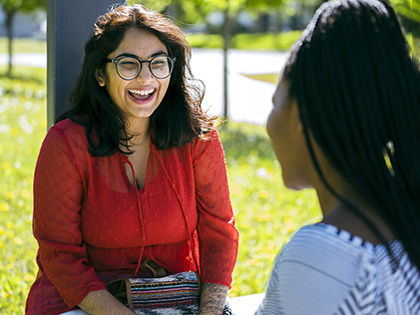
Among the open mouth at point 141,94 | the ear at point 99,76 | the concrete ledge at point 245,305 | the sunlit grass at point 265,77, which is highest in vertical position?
the ear at point 99,76

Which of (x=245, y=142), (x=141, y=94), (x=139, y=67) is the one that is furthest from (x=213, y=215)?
(x=245, y=142)

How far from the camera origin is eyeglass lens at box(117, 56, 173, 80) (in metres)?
2.54

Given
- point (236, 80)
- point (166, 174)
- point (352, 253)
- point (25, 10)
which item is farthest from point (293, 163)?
point (25, 10)

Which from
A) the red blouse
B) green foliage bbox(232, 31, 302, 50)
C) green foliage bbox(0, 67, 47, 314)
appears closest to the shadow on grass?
green foliage bbox(0, 67, 47, 314)

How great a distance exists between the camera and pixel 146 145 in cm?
269

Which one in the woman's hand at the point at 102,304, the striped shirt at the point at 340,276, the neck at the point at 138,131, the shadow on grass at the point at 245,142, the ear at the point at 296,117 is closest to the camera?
the striped shirt at the point at 340,276

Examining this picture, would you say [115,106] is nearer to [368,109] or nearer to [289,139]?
[289,139]

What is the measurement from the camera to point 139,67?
2.55m

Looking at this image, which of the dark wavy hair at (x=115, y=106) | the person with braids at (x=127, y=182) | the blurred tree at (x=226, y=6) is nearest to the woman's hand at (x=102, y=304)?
the person with braids at (x=127, y=182)

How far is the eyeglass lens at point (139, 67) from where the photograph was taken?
100 inches

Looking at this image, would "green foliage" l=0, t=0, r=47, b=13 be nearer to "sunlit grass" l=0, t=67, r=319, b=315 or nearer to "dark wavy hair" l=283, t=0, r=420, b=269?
"sunlit grass" l=0, t=67, r=319, b=315

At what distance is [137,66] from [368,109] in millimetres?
1436

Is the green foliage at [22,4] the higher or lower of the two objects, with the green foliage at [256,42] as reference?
higher

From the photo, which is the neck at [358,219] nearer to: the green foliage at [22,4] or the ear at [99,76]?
the ear at [99,76]
